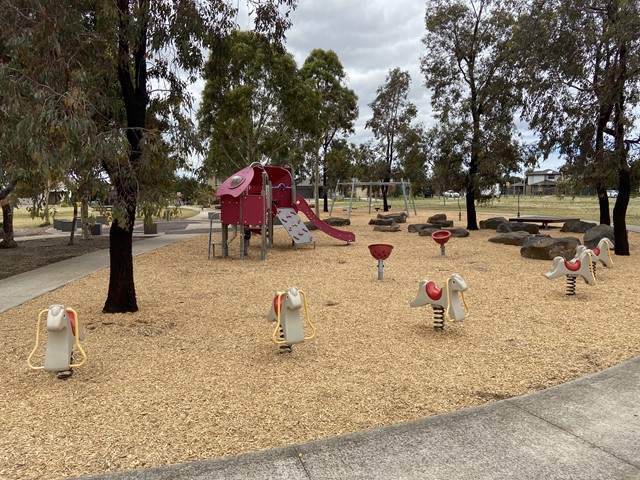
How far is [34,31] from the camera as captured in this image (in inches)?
192

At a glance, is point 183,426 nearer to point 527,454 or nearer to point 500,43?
point 527,454

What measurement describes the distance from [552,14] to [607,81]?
2638mm

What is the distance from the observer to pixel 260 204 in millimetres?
12508

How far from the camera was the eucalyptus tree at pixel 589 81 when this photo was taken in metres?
11.2

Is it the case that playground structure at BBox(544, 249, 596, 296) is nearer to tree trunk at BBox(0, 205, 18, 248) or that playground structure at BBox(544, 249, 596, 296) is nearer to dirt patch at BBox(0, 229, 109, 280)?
dirt patch at BBox(0, 229, 109, 280)

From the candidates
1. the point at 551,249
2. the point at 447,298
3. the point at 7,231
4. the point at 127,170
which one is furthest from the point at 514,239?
the point at 7,231

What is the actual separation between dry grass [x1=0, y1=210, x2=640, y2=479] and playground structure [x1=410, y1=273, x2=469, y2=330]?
228 millimetres

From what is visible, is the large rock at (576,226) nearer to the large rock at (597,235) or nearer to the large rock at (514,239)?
the large rock at (597,235)

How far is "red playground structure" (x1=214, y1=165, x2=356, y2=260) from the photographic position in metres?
12.5

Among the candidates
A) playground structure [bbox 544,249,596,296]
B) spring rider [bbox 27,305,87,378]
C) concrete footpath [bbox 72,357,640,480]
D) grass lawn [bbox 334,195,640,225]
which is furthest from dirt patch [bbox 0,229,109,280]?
grass lawn [bbox 334,195,640,225]

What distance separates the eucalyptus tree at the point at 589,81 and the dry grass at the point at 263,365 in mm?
4337

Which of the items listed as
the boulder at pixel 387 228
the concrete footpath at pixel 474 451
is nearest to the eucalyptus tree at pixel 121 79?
the concrete footpath at pixel 474 451

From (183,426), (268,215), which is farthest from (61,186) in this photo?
(268,215)

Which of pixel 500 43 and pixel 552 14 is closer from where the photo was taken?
pixel 552 14
